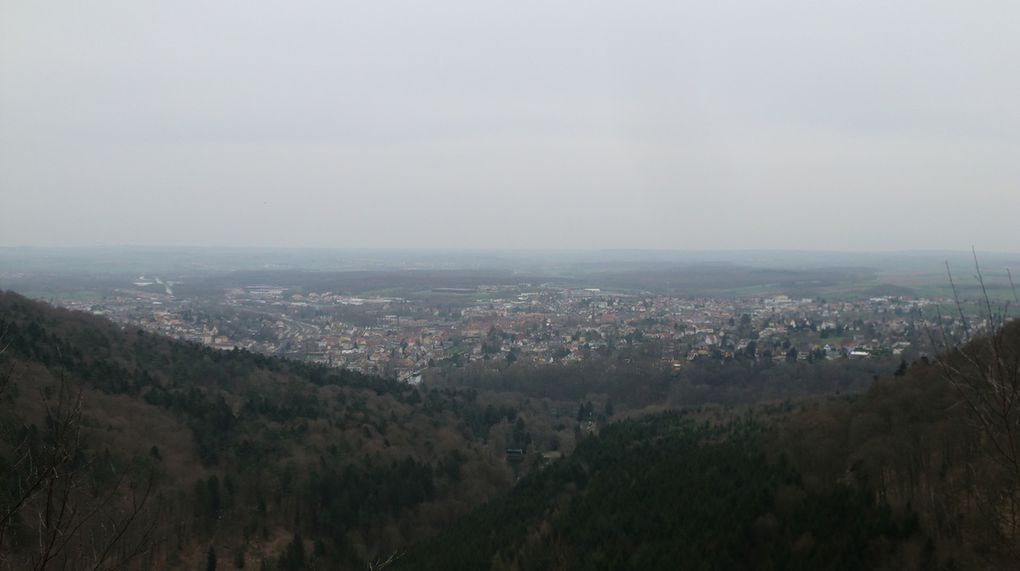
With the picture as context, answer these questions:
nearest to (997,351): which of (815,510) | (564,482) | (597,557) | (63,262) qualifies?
(815,510)

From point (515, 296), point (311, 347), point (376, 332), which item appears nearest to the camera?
point (311, 347)

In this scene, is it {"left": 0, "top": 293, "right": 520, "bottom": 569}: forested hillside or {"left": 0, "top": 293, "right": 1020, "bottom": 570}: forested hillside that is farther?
{"left": 0, "top": 293, "right": 520, "bottom": 569}: forested hillside

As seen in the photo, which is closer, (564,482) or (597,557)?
(597,557)

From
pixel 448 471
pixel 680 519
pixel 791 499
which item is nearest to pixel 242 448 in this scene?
pixel 448 471

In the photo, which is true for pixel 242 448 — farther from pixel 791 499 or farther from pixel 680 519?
→ pixel 791 499

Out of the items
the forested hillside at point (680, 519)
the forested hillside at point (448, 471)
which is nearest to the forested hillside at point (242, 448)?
the forested hillside at point (448, 471)

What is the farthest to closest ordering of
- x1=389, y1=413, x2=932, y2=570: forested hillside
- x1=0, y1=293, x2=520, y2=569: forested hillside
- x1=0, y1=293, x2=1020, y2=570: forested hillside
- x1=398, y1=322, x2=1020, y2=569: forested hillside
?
x1=0, y1=293, x2=520, y2=569: forested hillside < x1=389, y1=413, x2=932, y2=570: forested hillside < x1=398, y1=322, x2=1020, y2=569: forested hillside < x1=0, y1=293, x2=1020, y2=570: forested hillside

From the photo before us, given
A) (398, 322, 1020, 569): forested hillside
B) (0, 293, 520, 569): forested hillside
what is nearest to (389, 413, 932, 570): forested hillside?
(398, 322, 1020, 569): forested hillside

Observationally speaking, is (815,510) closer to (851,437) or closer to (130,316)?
(851,437)

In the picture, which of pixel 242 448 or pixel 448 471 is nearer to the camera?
pixel 242 448

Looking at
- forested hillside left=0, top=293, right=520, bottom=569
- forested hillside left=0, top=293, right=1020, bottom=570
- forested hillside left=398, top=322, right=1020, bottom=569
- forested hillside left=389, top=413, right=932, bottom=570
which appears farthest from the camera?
forested hillside left=0, top=293, right=520, bottom=569

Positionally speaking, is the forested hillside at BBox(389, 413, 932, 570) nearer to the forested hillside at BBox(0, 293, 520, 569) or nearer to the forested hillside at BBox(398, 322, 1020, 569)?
the forested hillside at BBox(398, 322, 1020, 569)
